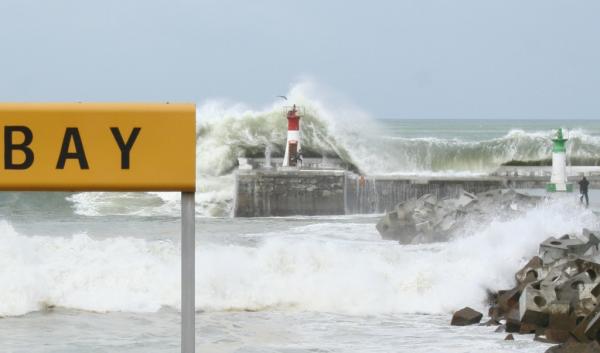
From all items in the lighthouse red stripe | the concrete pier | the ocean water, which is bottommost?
the ocean water

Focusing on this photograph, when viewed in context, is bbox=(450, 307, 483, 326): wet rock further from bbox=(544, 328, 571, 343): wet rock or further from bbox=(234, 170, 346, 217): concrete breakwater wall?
bbox=(234, 170, 346, 217): concrete breakwater wall

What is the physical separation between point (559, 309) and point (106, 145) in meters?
6.47

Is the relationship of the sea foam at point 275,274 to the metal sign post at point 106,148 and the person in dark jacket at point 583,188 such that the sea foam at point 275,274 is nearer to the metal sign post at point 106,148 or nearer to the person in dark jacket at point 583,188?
the person in dark jacket at point 583,188

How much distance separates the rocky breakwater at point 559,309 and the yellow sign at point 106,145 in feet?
16.1

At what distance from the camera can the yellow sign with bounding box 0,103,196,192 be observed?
201 centimetres

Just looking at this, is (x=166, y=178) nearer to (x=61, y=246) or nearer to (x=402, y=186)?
(x=61, y=246)

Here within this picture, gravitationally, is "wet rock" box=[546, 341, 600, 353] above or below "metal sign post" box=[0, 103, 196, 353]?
below

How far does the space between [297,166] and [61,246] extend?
11574 mm

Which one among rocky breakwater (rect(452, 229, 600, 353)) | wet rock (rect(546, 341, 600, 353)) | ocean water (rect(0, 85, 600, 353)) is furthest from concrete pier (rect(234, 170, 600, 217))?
wet rock (rect(546, 341, 600, 353))

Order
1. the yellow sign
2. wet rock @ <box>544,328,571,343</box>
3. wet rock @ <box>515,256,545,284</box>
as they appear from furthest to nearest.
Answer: wet rock @ <box>515,256,545,284</box> < wet rock @ <box>544,328,571,343</box> < the yellow sign

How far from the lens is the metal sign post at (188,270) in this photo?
6.68ft

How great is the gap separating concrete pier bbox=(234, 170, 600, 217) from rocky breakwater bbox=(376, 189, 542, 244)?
205 inches

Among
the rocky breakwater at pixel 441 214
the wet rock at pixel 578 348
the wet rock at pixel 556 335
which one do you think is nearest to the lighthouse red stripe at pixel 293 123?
the rocky breakwater at pixel 441 214

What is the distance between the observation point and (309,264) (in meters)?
13.4
